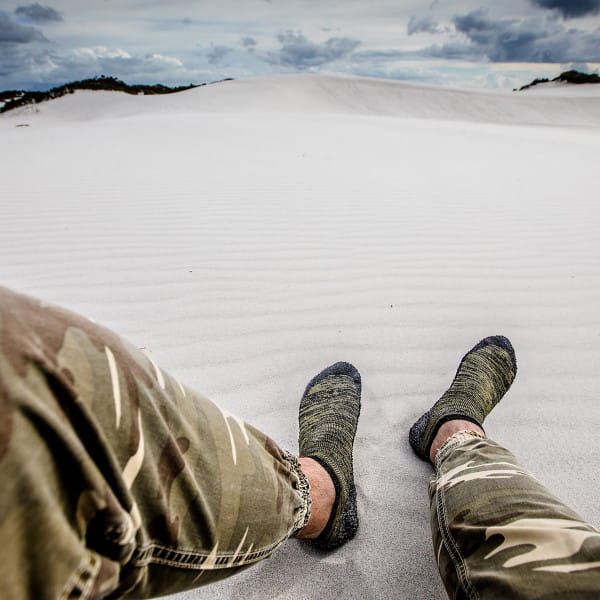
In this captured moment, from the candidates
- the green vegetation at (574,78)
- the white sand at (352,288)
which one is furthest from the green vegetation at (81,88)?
the green vegetation at (574,78)

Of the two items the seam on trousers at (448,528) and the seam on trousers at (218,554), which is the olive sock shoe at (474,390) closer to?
the seam on trousers at (448,528)

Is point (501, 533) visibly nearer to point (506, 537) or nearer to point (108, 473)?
point (506, 537)

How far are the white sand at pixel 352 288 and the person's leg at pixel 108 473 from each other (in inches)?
19.5

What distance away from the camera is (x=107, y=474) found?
54cm

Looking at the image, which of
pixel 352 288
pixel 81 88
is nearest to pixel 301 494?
pixel 352 288

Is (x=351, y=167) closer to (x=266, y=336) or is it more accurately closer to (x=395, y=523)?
(x=266, y=336)

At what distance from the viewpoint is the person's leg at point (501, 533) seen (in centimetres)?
70

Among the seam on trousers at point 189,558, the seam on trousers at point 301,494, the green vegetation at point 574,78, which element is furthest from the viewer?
the green vegetation at point 574,78

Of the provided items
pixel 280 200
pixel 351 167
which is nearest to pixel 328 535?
pixel 280 200

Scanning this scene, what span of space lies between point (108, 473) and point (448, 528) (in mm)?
719

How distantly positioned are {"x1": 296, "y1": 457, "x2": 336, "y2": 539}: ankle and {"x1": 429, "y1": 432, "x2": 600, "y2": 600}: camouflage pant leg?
26cm

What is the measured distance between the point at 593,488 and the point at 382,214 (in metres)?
2.70

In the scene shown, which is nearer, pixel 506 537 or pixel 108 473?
pixel 108 473

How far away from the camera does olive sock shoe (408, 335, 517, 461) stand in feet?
4.56
